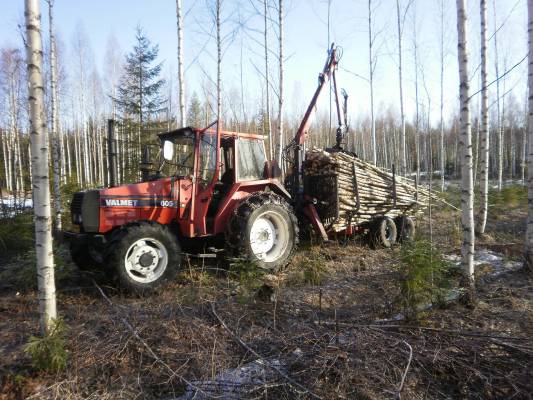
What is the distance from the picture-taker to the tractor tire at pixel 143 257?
4895 millimetres

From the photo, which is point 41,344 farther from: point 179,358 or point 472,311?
point 472,311

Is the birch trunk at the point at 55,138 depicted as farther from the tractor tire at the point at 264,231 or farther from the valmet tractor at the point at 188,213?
the tractor tire at the point at 264,231

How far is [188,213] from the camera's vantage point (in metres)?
5.91

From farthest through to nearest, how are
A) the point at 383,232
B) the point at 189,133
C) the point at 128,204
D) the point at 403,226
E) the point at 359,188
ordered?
the point at 403,226 → the point at 383,232 → the point at 359,188 → the point at 189,133 → the point at 128,204

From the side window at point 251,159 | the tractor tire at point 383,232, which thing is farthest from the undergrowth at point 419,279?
the tractor tire at point 383,232

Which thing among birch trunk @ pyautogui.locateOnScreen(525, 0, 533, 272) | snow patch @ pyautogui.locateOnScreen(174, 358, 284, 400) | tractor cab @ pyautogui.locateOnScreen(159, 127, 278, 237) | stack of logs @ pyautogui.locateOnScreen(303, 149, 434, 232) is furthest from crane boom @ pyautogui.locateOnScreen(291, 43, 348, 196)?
snow patch @ pyautogui.locateOnScreen(174, 358, 284, 400)

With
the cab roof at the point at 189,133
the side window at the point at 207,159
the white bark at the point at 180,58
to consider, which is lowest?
the side window at the point at 207,159

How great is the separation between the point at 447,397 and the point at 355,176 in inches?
222

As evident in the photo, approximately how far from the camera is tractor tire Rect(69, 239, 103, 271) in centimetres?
565

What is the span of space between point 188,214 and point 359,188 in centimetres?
388

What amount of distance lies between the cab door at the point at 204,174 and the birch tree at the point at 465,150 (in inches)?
138

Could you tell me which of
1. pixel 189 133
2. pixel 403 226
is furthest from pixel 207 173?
pixel 403 226

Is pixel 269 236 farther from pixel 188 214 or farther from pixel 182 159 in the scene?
pixel 182 159

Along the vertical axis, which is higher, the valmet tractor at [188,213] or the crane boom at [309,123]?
the crane boom at [309,123]
